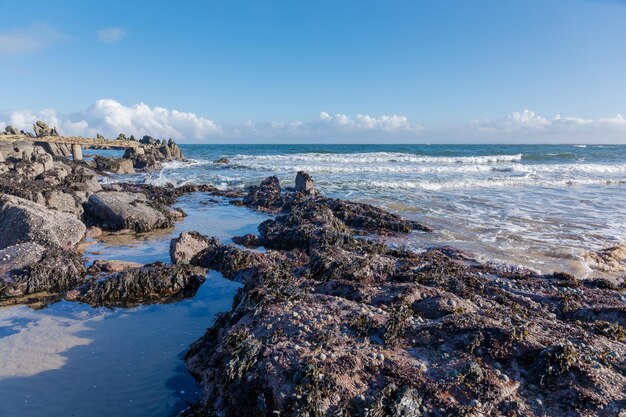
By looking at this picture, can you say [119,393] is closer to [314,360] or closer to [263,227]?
[314,360]

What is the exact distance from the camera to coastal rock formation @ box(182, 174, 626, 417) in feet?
8.99

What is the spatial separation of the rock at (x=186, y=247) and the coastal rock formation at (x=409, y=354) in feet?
9.44

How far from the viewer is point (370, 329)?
11.8 feet

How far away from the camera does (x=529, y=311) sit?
457cm

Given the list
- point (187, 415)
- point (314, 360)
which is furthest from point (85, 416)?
point (314, 360)

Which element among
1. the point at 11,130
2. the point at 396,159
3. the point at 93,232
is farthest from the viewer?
the point at 396,159

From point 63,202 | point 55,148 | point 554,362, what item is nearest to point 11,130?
point 55,148

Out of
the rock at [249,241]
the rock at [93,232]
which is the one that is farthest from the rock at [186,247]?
the rock at [93,232]

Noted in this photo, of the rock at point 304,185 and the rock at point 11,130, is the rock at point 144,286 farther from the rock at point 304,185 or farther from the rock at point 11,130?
the rock at point 11,130

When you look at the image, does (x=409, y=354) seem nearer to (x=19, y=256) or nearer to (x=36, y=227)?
(x=19, y=256)

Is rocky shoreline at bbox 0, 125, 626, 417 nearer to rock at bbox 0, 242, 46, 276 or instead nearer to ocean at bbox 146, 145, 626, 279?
rock at bbox 0, 242, 46, 276

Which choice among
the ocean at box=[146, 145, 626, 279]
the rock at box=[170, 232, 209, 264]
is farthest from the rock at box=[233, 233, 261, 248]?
the ocean at box=[146, 145, 626, 279]

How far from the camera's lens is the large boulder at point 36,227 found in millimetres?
7866

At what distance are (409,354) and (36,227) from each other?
816cm
